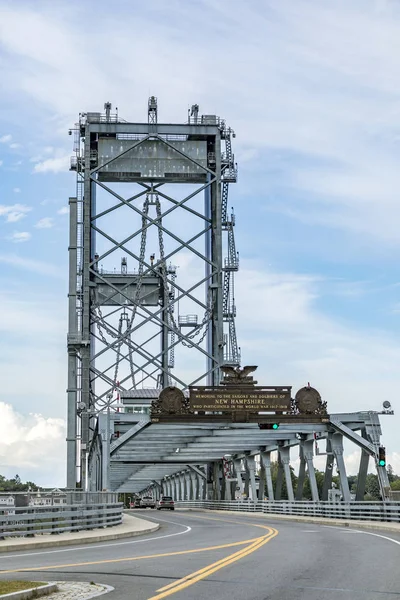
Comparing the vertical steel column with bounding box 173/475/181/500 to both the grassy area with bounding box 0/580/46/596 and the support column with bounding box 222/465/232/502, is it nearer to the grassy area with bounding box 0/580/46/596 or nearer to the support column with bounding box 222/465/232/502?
the support column with bounding box 222/465/232/502

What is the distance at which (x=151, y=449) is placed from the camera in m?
72.6

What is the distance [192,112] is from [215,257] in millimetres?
14586

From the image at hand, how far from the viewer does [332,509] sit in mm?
46656

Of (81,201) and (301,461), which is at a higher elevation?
(81,201)

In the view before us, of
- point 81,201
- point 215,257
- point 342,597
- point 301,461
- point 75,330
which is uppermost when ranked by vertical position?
point 81,201

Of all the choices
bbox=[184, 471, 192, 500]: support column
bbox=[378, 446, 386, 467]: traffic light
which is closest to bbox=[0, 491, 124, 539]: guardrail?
bbox=[378, 446, 386, 467]: traffic light

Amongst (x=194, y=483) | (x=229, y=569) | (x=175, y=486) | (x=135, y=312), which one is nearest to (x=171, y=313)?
(x=135, y=312)

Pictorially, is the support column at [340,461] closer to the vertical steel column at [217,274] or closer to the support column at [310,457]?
the support column at [310,457]

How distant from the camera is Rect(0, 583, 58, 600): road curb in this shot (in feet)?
37.6

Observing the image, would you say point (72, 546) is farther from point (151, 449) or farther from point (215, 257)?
point (215, 257)

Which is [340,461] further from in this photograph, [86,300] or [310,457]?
[86,300]

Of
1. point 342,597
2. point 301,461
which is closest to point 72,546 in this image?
point 342,597

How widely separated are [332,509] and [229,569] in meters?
31.8

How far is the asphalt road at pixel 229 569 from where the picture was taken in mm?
12680
